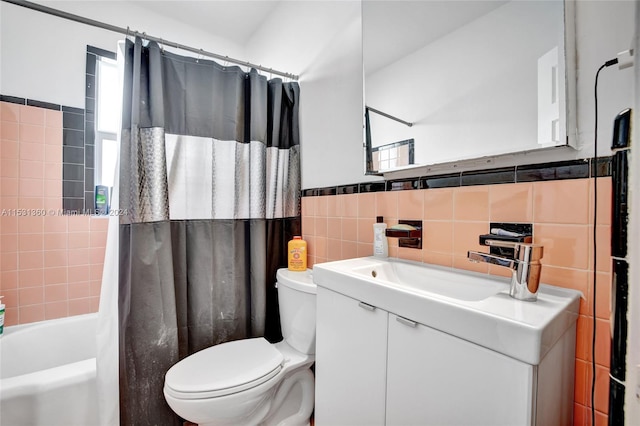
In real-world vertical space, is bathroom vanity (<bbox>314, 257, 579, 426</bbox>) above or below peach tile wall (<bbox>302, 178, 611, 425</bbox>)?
below

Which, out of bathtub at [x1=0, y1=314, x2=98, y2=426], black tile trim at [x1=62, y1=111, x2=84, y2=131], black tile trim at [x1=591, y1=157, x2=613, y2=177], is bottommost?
bathtub at [x1=0, y1=314, x2=98, y2=426]

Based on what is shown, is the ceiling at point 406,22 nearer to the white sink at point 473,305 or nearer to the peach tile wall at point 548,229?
the peach tile wall at point 548,229

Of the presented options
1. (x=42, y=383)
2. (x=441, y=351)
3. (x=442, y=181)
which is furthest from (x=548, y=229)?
(x=42, y=383)

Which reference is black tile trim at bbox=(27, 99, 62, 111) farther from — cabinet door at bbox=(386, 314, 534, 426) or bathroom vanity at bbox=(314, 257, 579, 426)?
cabinet door at bbox=(386, 314, 534, 426)

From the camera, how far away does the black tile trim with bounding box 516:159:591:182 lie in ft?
2.25

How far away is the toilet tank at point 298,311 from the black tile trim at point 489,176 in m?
0.75

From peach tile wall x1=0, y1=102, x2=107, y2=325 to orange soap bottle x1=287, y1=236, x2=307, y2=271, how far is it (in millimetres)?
1403

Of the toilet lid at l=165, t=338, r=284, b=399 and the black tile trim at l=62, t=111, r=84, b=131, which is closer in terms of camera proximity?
the toilet lid at l=165, t=338, r=284, b=399

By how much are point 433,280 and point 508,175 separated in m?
0.40

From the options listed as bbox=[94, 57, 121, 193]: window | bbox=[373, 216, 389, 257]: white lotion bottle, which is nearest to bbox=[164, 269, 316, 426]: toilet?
bbox=[373, 216, 389, 257]: white lotion bottle

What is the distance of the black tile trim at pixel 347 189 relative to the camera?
→ 1.30 metres

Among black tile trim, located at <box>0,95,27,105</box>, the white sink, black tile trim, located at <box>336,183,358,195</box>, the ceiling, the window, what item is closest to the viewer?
the white sink

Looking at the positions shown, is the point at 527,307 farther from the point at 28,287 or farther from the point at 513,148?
the point at 28,287

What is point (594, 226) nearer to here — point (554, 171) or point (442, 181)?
point (554, 171)
